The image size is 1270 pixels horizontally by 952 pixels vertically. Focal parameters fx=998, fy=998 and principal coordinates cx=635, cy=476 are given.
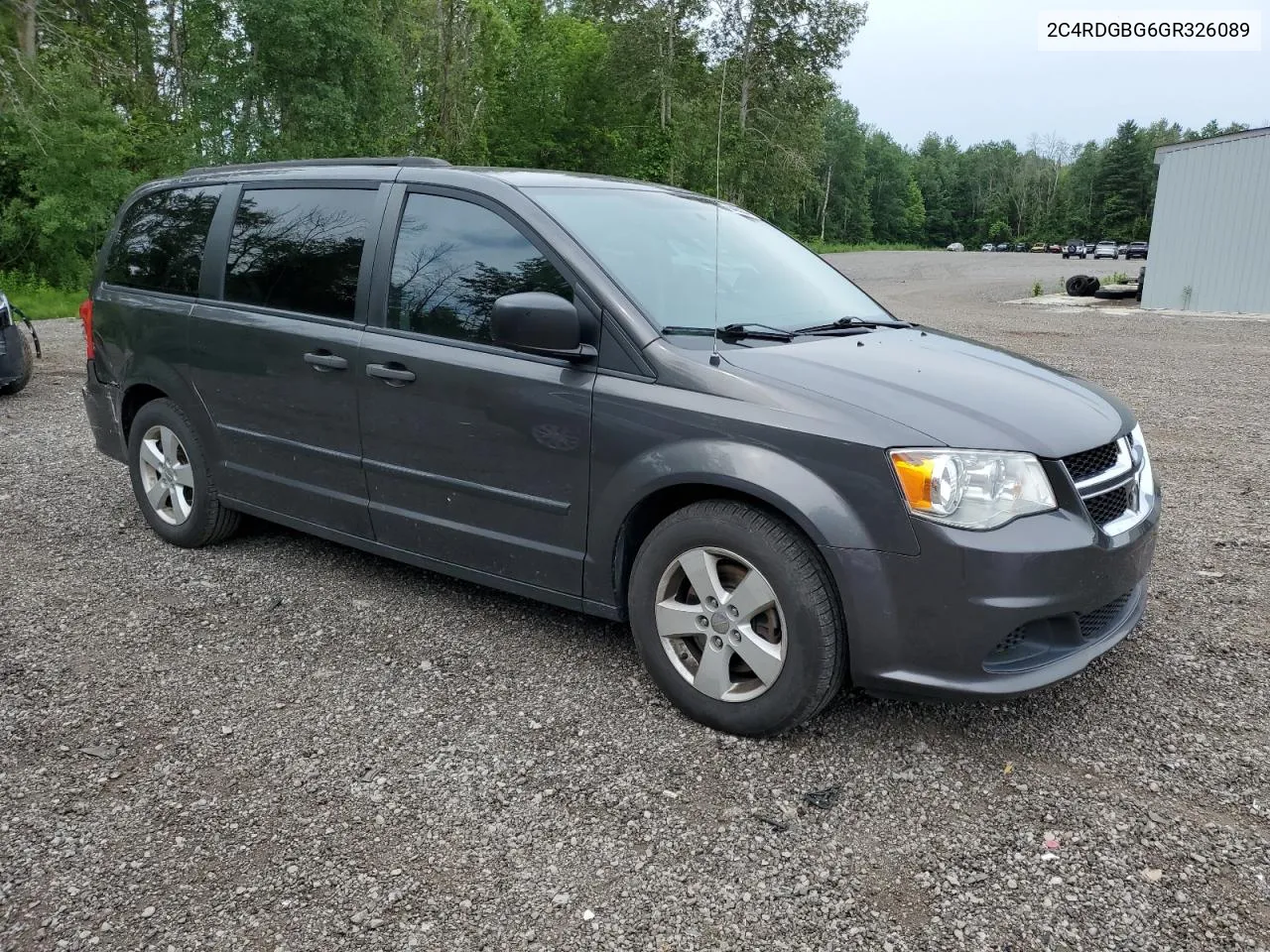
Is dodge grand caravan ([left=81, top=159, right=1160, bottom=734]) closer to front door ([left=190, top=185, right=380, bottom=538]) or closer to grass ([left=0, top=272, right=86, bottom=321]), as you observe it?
front door ([left=190, top=185, right=380, bottom=538])

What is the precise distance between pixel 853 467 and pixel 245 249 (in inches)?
121

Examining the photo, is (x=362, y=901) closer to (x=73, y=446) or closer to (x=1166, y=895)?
(x=1166, y=895)

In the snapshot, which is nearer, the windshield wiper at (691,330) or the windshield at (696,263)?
the windshield wiper at (691,330)

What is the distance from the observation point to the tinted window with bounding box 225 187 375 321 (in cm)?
407

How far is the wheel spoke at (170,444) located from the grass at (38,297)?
50.6 ft

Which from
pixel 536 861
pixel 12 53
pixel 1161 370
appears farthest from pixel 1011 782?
pixel 12 53

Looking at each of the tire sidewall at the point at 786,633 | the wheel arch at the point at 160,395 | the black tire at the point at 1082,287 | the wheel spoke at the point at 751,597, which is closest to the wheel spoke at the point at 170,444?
the wheel arch at the point at 160,395

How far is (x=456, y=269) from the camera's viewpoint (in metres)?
3.77

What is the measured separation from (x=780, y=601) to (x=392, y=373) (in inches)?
70.2

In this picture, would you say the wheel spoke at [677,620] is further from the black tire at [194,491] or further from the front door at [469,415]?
the black tire at [194,491]

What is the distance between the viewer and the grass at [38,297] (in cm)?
1872

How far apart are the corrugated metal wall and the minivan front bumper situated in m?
21.1

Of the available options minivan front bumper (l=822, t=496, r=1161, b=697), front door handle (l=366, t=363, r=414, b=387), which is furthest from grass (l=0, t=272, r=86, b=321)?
minivan front bumper (l=822, t=496, r=1161, b=697)

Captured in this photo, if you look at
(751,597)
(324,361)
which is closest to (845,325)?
(751,597)
